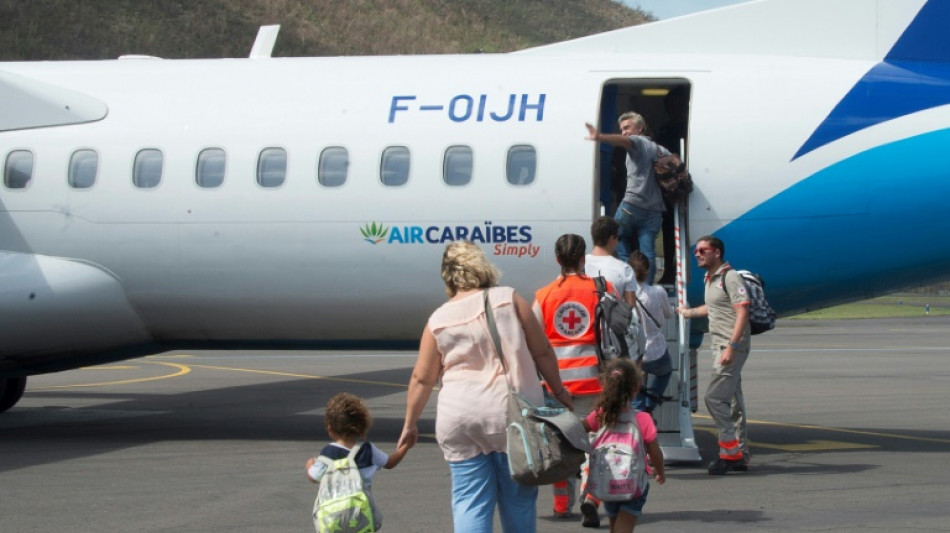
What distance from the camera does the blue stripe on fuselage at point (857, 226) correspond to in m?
12.2

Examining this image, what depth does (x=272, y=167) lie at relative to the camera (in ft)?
43.5

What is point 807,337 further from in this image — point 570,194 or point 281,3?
point 281,3

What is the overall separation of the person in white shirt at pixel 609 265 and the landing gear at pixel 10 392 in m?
10.2

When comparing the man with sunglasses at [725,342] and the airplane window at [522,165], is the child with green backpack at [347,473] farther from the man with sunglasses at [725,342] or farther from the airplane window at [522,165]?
the airplane window at [522,165]

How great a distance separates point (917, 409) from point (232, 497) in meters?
10.2

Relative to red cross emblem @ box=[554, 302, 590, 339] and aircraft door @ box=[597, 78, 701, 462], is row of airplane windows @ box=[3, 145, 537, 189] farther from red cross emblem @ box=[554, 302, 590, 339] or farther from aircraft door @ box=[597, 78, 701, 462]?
red cross emblem @ box=[554, 302, 590, 339]

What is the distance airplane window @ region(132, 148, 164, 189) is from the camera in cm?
1354

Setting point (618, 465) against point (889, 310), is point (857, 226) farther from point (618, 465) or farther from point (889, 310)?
point (889, 310)

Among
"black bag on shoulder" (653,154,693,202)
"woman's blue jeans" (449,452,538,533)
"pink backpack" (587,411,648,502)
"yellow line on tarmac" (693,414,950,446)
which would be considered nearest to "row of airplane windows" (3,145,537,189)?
"black bag on shoulder" (653,154,693,202)

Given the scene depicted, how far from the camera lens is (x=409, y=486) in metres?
10.9

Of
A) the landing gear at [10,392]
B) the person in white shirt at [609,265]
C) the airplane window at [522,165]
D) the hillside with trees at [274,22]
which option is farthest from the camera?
the hillside with trees at [274,22]

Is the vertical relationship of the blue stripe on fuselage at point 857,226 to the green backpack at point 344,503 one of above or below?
above

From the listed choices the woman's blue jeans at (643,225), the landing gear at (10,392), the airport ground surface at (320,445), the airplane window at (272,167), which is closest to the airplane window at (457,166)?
the woman's blue jeans at (643,225)

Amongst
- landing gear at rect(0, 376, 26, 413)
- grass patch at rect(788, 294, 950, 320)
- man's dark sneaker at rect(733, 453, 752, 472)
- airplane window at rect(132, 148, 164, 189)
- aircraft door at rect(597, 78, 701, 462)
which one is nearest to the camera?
man's dark sneaker at rect(733, 453, 752, 472)
